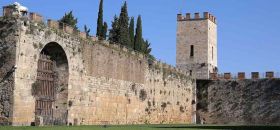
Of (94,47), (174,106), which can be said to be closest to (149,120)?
(174,106)

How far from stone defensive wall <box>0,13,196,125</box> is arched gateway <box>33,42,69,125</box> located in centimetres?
6

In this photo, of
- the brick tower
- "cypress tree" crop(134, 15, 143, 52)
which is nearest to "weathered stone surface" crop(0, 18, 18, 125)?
"cypress tree" crop(134, 15, 143, 52)

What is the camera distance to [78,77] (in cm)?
3253

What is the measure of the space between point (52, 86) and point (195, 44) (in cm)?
3251

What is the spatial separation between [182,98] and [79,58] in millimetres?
19838

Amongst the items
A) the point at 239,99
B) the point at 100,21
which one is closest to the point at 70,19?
the point at 100,21

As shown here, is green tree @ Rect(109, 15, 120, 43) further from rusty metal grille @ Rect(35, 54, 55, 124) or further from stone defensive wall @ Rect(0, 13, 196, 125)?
rusty metal grille @ Rect(35, 54, 55, 124)

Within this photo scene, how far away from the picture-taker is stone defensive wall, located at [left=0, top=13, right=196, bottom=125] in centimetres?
2716

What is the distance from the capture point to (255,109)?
5156 cm

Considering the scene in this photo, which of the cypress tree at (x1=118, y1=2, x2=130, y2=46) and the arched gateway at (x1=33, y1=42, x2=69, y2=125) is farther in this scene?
the cypress tree at (x1=118, y1=2, x2=130, y2=46)

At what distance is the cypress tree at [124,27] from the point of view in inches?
1987

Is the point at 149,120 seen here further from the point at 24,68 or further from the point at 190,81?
the point at 24,68

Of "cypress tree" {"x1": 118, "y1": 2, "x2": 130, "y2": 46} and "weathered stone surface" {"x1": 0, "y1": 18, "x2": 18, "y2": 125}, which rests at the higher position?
"cypress tree" {"x1": 118, "y1": 2, "x2": 130, "y2": 46}

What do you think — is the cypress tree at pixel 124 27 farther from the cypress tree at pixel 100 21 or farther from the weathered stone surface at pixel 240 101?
the weathered stone surface at pixel 240 101
